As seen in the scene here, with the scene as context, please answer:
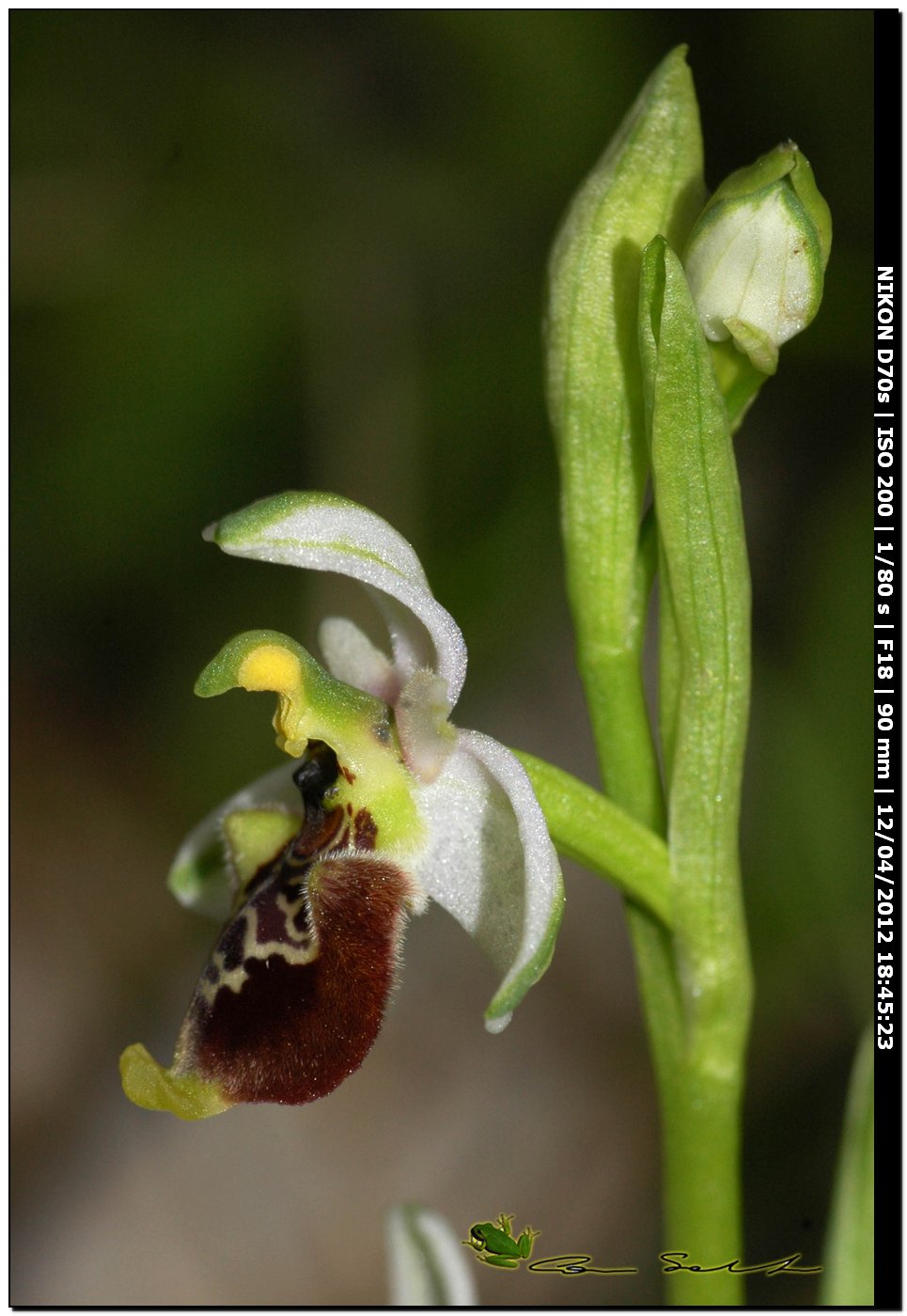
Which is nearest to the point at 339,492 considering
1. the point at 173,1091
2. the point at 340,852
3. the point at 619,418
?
the point at 619,418

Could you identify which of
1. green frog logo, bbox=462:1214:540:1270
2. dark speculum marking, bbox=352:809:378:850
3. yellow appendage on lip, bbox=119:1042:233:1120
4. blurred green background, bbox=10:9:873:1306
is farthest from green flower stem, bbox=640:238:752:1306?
blurred green background, bbox=10:9:873:1306

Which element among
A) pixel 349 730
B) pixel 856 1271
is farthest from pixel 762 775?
pixel 349 730

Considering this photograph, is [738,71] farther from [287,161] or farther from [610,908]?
[610,908]

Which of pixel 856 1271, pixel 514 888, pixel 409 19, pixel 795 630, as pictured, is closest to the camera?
pixel 514 888

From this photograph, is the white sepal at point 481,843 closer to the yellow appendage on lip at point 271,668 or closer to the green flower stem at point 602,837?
the green flower stem at point 602,837

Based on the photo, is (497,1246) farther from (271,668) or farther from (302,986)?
(271,668)

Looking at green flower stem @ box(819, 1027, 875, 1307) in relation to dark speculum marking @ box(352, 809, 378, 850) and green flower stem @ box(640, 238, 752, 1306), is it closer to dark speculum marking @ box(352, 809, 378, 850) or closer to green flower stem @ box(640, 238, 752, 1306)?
green flower stem @ box(640, 238, 752, 1306)

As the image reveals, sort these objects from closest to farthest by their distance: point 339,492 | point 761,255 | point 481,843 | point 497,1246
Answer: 1. point 761,255
2. point 481,843
3. point 497,1246
4. point 339,492
